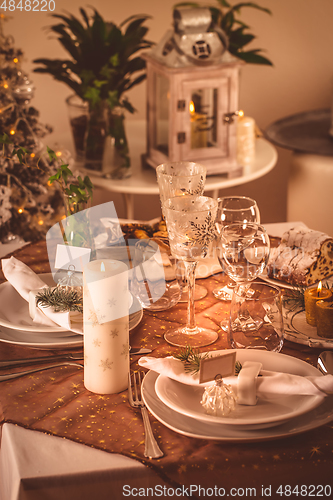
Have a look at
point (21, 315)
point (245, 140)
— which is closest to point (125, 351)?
point (21, 315)

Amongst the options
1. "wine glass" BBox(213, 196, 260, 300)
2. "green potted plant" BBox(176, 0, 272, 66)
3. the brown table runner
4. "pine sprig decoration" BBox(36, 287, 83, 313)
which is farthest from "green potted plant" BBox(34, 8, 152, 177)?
the brown table runner

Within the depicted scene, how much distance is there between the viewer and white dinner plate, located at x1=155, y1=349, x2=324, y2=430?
0.59 metres

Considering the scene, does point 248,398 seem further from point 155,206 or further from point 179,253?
point 155,206

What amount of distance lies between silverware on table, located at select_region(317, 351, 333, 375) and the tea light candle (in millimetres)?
50

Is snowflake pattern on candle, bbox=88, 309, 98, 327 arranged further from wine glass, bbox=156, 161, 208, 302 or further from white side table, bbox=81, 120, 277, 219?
white side table, bbox=81, 120, 277, 219

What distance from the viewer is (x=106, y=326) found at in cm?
69

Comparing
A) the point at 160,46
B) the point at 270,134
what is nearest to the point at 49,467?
the point at 160,46

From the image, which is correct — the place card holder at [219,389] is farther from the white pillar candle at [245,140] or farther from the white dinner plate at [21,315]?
the white pillar candle at [245,140]

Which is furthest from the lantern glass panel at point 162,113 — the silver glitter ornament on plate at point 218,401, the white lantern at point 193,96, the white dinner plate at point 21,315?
the silver glitter ornament on plate at point 218,401

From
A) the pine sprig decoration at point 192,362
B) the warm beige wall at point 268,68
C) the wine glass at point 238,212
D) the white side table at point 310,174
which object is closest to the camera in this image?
the pine sprig decoration at point 192,362

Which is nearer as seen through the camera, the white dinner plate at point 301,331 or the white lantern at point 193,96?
the white dinner plate at point 301,331

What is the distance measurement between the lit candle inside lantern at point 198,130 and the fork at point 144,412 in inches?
50.9

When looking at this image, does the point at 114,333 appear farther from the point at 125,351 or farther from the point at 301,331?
the point at 301,331

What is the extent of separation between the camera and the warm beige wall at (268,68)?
2.69 m
